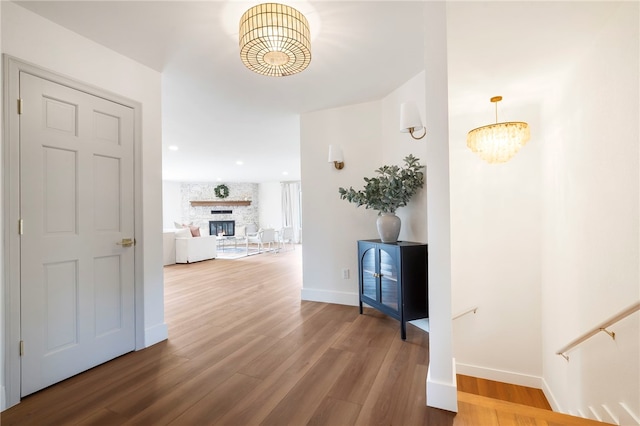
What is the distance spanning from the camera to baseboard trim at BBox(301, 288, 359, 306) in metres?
3.38

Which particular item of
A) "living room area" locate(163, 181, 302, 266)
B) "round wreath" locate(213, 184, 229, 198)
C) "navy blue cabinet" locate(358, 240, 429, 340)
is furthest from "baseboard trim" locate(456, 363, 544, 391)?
"round wreath" locate(213, 184, 229, 198)

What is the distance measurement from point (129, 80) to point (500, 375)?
184 inches

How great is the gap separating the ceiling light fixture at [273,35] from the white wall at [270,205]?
9.77 meters

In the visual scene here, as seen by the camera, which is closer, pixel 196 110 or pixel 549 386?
pixel 549 386

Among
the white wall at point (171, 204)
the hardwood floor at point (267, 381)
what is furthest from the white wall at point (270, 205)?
the hardwood floor at point (267, 381)

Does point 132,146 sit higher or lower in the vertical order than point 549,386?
higher

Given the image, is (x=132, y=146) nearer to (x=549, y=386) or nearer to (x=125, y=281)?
(x=125, y=281)

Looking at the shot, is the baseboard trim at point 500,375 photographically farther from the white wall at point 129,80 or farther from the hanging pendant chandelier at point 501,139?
the white wall at point 129,80

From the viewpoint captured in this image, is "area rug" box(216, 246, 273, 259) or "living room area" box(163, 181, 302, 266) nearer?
"area rug" box(216, 246, 273, 259)

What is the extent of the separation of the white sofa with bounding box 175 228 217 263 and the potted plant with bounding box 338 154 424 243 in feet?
16.6

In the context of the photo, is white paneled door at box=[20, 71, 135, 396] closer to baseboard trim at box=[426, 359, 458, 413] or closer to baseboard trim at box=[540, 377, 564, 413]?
baseboard trim at box=[426, 359, 458, 413]

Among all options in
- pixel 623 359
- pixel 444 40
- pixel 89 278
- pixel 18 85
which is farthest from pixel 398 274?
pixel 18 85

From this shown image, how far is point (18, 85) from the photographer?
5.61 ft

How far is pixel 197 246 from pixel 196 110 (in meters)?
4.10
